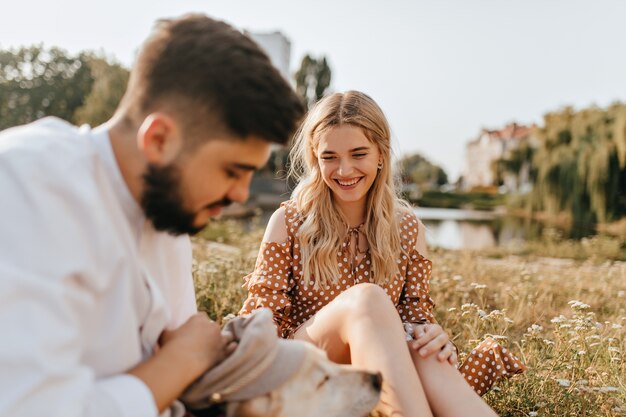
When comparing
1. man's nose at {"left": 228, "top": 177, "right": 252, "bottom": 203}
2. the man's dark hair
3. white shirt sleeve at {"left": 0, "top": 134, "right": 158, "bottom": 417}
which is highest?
the man's dark hair

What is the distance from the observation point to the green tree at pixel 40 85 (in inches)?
1489

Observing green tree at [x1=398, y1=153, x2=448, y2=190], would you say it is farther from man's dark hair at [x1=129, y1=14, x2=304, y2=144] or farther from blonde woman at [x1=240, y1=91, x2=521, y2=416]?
man's dark hair at [x1=129, y1=14, x2=304, y2=144]

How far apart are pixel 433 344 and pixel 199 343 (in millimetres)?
1209

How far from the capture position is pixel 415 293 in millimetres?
3180

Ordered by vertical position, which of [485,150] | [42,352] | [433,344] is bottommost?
[433,344]

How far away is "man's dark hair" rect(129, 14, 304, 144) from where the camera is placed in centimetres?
147

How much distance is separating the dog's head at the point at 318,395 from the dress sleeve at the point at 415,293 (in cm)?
135

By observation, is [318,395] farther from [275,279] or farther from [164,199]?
[275,279]

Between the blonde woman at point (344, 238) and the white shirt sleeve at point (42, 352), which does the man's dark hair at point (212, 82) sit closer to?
the white shirt sleeve at point (42, 352)

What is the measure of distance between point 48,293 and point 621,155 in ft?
70.2

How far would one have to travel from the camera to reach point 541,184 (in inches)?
890

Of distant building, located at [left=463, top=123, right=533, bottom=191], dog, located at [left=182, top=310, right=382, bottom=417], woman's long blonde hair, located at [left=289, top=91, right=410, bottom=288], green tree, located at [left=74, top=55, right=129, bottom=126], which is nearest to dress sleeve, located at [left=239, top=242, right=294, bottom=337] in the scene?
woman's long blonde hair, located at [left=289, top=91, right=410, bottom=288]

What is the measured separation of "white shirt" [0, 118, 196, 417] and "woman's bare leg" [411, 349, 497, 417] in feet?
4.17

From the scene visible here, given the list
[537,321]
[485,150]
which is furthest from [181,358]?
[485,150]
